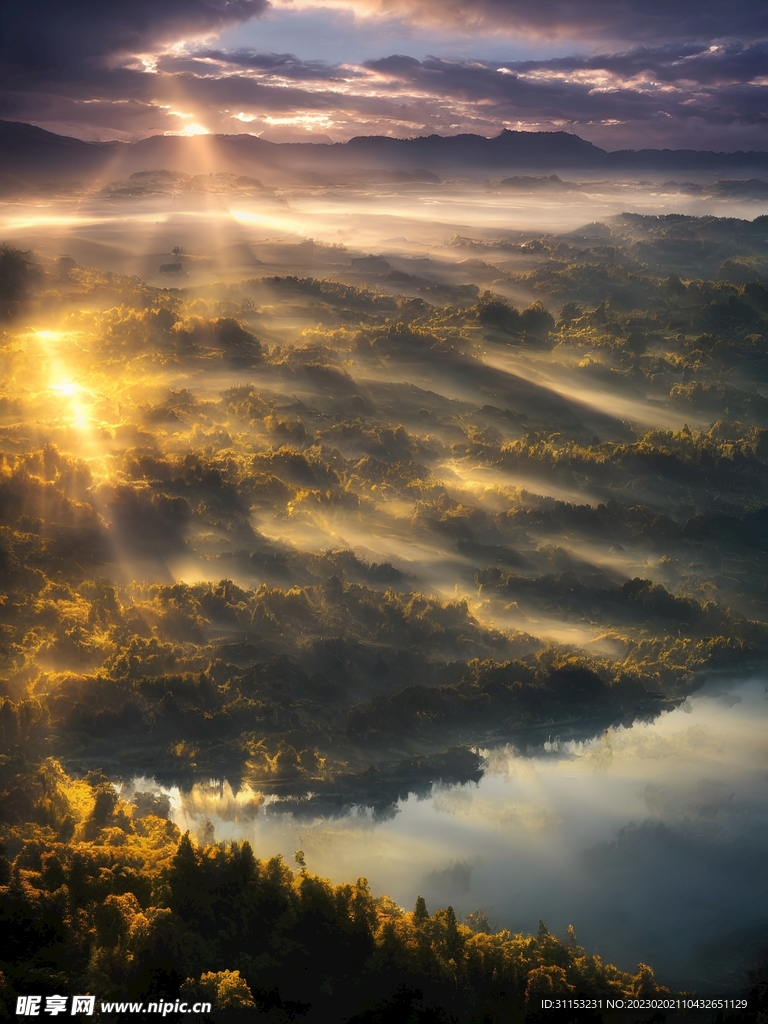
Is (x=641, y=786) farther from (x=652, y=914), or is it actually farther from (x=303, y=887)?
(x=303, y=887)

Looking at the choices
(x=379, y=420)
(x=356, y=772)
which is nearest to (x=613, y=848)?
(x=356, y=772)

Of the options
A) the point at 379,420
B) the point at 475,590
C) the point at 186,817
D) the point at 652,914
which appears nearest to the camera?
the point at 652,914

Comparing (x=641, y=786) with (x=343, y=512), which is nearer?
(x=641, y=786)

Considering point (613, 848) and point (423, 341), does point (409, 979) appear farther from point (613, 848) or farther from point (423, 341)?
point (423, 341)

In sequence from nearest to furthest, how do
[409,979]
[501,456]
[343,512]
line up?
1. [409,979]
2. [343,512]
3. [501,456]

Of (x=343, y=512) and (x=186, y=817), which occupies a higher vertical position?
(x=343, y=512)

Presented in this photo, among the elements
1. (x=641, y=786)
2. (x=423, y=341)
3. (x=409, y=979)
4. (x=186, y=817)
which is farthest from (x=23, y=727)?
(x=423, y=341)

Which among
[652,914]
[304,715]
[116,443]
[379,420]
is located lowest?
[652,914]
